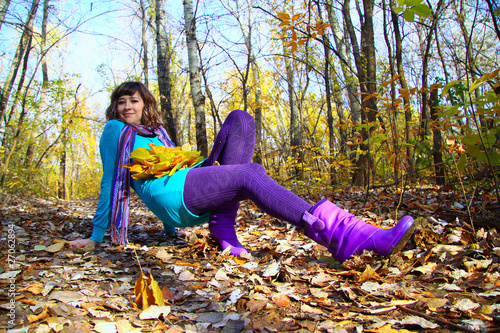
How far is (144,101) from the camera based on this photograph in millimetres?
A: 2203

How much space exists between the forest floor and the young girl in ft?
0.42

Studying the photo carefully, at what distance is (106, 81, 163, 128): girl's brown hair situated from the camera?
2.14 m

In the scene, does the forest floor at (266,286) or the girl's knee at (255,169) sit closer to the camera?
the forest floor at (266,286)

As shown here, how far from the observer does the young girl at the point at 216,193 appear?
1.30 meters

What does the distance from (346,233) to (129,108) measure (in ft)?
5.64

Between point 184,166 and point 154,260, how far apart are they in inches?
23.9

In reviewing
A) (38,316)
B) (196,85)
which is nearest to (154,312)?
(38,316)

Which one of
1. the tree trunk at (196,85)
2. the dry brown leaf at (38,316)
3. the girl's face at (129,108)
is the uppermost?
the tree trunk at (196,85)

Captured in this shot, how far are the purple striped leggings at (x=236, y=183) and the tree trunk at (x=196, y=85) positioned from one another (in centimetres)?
308

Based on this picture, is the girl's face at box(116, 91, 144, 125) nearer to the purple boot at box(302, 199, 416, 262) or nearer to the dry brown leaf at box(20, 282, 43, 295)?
the dry brown leaf at box(20, 282, 43, 295)

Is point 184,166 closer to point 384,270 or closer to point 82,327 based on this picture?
point 82,327

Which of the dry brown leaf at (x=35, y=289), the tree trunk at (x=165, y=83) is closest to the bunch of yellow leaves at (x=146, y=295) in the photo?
the dry brown leaf at (x=35, y=289)

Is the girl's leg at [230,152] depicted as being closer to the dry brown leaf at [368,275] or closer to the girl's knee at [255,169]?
the girl's knee at [255,169]

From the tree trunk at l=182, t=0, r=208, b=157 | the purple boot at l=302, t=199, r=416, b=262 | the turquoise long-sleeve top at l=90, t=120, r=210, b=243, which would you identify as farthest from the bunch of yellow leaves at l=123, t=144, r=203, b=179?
the tree trunk at l=182, t=0, r=208, b=157
